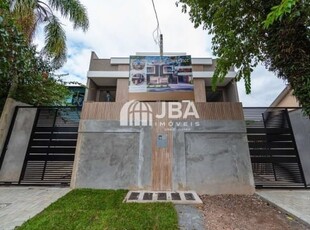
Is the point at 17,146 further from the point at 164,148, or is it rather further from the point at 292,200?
the point at 292,200

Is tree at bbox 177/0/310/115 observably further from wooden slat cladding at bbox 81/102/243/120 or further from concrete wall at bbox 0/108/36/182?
concrete wall at bbox 0/108/36/182

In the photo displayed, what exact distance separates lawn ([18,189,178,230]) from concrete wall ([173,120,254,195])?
1.59 m

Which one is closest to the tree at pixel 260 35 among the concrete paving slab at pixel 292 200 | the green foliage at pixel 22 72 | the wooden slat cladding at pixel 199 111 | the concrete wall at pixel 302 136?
the wooden slat cladding at pixel 199 111

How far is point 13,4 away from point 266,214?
9.13 m

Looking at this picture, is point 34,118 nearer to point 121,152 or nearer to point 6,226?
point 121,152

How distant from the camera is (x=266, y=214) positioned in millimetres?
4121

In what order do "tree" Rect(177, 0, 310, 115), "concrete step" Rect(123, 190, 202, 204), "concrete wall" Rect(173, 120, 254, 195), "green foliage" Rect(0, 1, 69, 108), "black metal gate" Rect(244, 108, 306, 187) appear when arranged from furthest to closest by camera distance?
"black metal gate" Rect(244, 108, 306, 187)
"concrete wall" Rect(173, 120, 254, 195)
"green foliage" Rect(0, 1, 69, 108)
"concrete step" Rect(123, 190, 202, 204)
"tree" Rect(177, 0, 310, 115)

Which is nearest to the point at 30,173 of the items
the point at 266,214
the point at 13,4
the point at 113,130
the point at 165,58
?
the point at 113,130

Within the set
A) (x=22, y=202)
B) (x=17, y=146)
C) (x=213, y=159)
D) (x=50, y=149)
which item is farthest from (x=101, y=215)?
(x=17, y=146)

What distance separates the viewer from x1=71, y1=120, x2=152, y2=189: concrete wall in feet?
18.7

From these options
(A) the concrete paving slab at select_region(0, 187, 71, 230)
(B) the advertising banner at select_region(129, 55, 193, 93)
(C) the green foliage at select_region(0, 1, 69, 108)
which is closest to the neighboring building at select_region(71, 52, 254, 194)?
(A) the concrete paving slab at select_region(0, 187, 71, 230)

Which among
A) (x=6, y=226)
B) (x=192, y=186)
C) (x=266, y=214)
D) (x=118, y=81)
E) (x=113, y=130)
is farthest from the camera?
(x=118, y=81)

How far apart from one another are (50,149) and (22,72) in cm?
265

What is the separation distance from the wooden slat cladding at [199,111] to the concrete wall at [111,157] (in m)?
0.22
